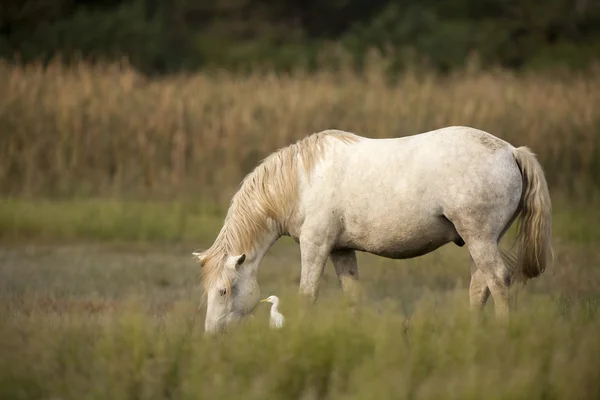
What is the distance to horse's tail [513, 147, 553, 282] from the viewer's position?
686cm

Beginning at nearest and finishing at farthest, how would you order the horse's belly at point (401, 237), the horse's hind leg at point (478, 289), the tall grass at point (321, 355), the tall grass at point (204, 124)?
the tall grass at point (321, 355) < the horse's belly at point (401, 237) < the horse's hind leg at point (478, 289) < the tall grass at point (204, 124)

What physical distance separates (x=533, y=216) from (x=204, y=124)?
8232 millimetres

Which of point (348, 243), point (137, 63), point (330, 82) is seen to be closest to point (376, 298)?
point (348, 243)

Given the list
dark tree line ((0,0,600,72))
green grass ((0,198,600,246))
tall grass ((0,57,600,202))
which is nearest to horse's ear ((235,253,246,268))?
green grass ((0,198,600,246))

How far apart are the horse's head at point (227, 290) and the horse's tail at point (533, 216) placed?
1.70 metres

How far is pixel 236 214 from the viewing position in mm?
7352

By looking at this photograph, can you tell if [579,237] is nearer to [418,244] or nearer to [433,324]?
[418,244]

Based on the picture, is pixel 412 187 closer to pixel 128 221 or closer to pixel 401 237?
pixel 401 237

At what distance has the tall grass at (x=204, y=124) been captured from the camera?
45.7ft

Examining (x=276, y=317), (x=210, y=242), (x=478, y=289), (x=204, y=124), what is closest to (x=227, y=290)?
(x=276, y=317)

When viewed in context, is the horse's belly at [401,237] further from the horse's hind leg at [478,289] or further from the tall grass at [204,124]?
the tall grass at [204,124]

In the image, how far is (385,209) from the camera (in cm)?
702

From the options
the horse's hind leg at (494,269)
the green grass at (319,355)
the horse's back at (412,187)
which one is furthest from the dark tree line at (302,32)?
the green grass at (319,355)

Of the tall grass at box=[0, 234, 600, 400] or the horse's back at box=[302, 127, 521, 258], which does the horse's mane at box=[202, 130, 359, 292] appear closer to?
the horse's back at box=[302, 127, 521, 258]
